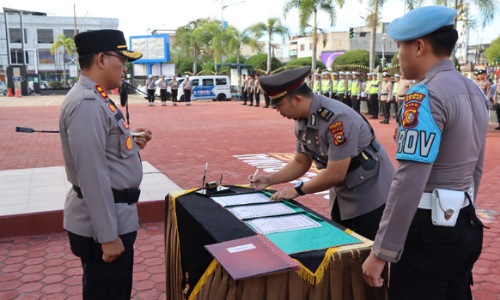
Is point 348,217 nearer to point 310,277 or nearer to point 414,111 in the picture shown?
point 310,277

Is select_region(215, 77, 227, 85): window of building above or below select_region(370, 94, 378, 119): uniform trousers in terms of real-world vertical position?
above

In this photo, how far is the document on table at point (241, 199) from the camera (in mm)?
2449

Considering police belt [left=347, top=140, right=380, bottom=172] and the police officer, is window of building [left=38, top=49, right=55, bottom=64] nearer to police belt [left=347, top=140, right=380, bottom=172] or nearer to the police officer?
the police officer

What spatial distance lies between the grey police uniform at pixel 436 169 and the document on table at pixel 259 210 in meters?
0.71

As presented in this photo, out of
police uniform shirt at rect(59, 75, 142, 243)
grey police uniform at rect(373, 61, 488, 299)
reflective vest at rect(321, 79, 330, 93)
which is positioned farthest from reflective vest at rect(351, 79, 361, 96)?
grey police uniform at rect(373, 61, 488, 299)

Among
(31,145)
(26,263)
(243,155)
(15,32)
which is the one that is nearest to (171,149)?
(243,155)

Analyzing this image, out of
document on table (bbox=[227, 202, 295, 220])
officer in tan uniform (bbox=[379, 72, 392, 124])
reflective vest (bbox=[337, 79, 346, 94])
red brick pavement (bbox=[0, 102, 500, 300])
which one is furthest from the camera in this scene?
reflective vest (bbox=[337, 79, 346, 94])

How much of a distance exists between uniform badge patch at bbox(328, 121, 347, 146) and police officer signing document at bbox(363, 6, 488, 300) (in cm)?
63

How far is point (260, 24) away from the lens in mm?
33594

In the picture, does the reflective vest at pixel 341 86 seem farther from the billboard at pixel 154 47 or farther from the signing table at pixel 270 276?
the billboard at pixel 154 47

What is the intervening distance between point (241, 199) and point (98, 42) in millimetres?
1111

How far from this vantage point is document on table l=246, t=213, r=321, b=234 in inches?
80.2

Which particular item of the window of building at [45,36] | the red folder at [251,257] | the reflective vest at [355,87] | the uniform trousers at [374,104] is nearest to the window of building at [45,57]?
the window of building at [45,36]

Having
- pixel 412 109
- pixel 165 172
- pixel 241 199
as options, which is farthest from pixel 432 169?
pixel 165 172
